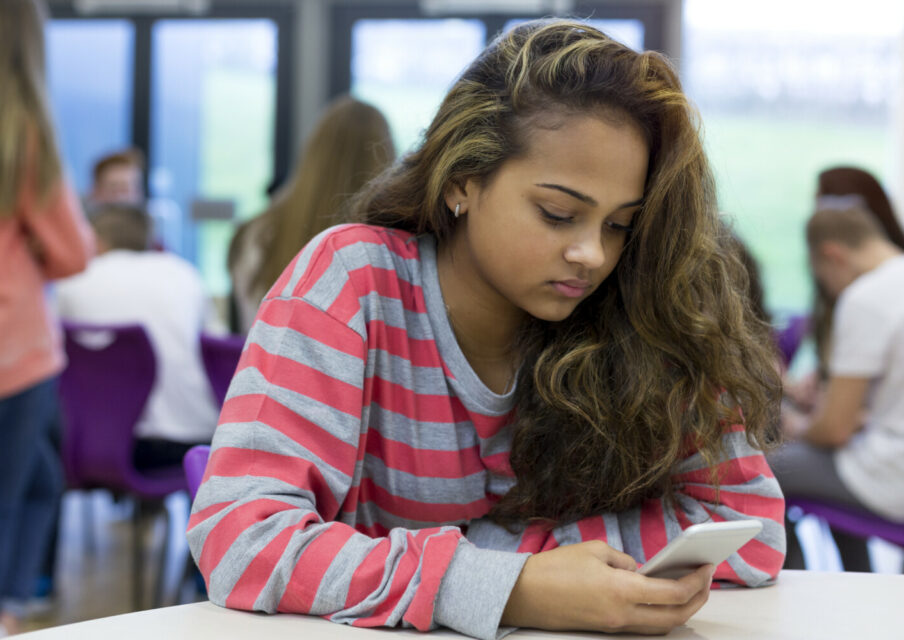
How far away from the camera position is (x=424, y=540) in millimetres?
901

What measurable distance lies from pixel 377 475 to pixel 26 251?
60.3 inches

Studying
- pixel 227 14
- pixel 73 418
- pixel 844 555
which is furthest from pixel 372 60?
pixel 844 555

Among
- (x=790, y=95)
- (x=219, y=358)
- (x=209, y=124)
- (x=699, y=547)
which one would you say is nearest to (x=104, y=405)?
(x=219, y=358)

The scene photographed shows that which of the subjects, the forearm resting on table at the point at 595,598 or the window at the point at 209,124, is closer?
the forearm resting on table at the point at 595,598

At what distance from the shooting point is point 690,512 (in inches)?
43.9

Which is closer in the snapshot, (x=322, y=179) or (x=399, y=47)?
(x=322, y=179)

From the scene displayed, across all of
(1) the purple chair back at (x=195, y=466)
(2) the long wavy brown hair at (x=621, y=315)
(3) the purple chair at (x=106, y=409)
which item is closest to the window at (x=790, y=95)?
(3) the purple chair at (x=106, y=409)

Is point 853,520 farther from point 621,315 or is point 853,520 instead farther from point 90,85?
point 90,85

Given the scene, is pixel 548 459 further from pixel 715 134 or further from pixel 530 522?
pixel 715 134

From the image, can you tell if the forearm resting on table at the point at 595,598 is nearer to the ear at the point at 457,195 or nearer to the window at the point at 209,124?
the ear at the point at 457,195

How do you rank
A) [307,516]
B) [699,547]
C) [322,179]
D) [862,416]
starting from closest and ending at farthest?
[699,547] → [307,516] → [322,179] → [862,416]

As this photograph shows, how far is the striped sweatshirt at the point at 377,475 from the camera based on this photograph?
0.87 metres

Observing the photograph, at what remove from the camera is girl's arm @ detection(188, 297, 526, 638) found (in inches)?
33.9

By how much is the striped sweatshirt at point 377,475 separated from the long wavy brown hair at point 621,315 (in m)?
0.04
